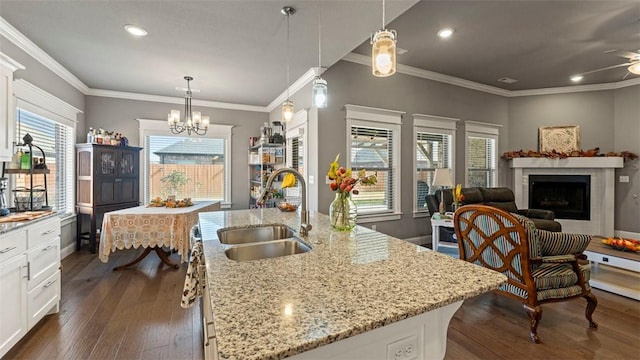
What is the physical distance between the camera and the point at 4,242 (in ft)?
5.99

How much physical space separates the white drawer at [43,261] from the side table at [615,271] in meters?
5.04

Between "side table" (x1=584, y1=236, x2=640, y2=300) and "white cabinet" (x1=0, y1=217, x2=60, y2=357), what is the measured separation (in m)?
4.99

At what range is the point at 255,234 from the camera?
6.58 feet

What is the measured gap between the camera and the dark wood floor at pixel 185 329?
1.99m

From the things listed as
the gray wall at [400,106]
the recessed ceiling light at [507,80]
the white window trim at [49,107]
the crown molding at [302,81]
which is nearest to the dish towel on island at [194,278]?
the white window trim at [49,107]

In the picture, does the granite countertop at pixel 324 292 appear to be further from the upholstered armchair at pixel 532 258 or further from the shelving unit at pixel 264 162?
the shelving unit at pixel 264 162

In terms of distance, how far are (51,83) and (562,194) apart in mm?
8616

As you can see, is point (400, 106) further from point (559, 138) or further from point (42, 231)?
point (42, 231)

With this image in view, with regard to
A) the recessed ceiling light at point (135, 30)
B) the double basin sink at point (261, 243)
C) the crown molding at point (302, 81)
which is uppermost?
the recessed ceiling light at point (135, 30)

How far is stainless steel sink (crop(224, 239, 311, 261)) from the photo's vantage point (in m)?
1.52

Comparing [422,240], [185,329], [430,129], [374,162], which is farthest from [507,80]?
[185,329]

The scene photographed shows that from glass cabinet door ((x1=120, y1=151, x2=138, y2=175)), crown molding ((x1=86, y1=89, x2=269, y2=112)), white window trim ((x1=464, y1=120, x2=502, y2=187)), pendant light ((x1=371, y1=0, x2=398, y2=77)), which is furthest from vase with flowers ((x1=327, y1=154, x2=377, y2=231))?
crown molding ((x1=86, y1=89, x2=269, y2=112))

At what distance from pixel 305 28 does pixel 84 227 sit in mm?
4766

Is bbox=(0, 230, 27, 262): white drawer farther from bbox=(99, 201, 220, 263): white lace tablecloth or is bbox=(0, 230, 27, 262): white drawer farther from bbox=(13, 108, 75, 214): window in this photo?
bbox=(13, 108, 75, 214): window
